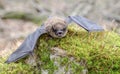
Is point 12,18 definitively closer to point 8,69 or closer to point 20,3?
point 20,3

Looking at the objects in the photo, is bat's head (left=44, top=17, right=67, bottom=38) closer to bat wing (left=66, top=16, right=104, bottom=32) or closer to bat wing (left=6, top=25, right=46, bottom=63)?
bat wing (left=6, top=25, right=46, bottom=63)

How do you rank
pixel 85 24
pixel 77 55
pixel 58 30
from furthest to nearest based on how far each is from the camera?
pixel 85 24 → pixel 58 30 → pixel 77 55

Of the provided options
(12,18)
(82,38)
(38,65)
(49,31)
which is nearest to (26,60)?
(38,65)

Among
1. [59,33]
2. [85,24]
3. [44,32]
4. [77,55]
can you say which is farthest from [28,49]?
[85,24]

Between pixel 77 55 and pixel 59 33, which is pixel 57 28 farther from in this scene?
pixel 77 55

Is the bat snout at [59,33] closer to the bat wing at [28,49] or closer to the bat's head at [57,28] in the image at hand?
the bat's head at [57,28]

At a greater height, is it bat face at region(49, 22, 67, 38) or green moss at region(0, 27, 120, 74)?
bat face at region(49, 22, 67, 38)

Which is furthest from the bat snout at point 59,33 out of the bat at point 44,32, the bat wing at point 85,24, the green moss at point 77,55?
the bat wing at point 85,24

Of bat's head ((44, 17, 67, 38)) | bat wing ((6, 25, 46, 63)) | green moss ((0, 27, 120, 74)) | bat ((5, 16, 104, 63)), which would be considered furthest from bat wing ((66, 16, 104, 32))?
bat wing ((6, 25, 46, 63))
